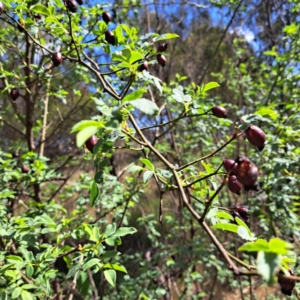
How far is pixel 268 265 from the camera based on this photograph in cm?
37

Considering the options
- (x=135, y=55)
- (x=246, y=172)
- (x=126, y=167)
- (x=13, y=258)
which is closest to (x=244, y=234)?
(x=246, y=172)

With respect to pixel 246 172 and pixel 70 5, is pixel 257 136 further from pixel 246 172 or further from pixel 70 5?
pixel 70 5

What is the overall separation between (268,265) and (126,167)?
2.12m

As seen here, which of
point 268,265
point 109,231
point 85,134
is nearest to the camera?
point 268,265

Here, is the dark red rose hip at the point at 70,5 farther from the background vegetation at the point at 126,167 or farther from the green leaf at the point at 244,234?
the green leaf at the point at 244,234

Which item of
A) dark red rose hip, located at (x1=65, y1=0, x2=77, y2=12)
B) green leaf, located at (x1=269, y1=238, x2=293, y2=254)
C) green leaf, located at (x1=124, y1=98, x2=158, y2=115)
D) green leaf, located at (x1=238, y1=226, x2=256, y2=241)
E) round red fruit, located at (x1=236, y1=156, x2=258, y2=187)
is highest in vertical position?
dark red rose hip, located at (x1=65, y1=0, x2=77, y2=12)

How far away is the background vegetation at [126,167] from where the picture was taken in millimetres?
687

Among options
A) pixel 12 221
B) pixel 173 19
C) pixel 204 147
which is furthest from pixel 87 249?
pixel 173 19

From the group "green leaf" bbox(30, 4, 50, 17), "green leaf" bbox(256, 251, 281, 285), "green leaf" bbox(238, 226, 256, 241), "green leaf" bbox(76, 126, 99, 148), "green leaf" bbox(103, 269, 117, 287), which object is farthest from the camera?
"green leaf" bbox(30, 4, 50, 17)

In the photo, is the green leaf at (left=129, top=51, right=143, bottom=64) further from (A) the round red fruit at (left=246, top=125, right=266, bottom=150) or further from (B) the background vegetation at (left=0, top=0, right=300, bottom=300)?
(A) the round red fruit at (left=246, top=125, right=266, bottom=150)

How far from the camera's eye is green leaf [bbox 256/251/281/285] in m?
0.35

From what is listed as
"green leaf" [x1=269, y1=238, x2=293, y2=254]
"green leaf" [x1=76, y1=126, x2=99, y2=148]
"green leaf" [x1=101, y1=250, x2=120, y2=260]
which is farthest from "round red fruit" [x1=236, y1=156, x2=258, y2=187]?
"green leaf" [x1=101, y1=250, x2=120, y2=260]

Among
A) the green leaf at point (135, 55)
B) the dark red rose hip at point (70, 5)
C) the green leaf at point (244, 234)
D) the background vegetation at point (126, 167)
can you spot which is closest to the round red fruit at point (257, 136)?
the background vegetation at point (126, 167)

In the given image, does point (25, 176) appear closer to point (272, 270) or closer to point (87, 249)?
point (87, 249)
